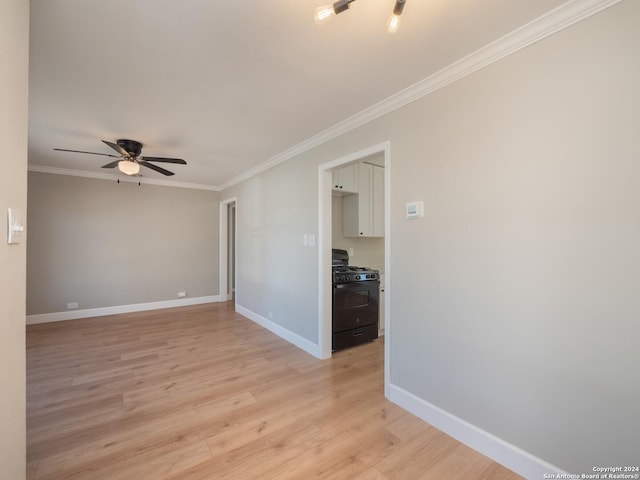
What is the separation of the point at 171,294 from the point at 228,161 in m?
3.16

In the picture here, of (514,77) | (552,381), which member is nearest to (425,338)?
(552,381)

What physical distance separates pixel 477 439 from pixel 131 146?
4304 mm

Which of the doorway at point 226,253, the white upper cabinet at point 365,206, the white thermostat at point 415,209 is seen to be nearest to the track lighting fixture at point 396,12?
the white thermostat at point 415,209

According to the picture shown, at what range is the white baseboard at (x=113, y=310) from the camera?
4.38 meters

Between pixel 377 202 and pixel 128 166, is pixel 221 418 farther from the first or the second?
pixel 377 202

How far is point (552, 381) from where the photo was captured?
4.77 ft

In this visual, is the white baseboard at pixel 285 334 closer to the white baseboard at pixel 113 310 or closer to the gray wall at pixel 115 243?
the white baseboard at pixel 113 310

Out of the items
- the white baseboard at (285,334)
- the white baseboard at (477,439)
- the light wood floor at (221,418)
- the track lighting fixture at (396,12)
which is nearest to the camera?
the track lighting fixture at (396,12)

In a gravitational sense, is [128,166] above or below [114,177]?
below

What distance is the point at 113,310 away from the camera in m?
4.93

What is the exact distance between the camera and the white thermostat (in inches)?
81.3

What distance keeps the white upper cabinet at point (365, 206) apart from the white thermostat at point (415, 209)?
6.63 feet

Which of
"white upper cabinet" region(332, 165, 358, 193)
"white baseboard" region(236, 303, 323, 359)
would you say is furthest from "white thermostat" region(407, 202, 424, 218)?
"white baseboard" region(236, 303, 323, 359)

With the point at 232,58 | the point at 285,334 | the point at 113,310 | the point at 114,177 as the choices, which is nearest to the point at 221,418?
the point at 285,334
